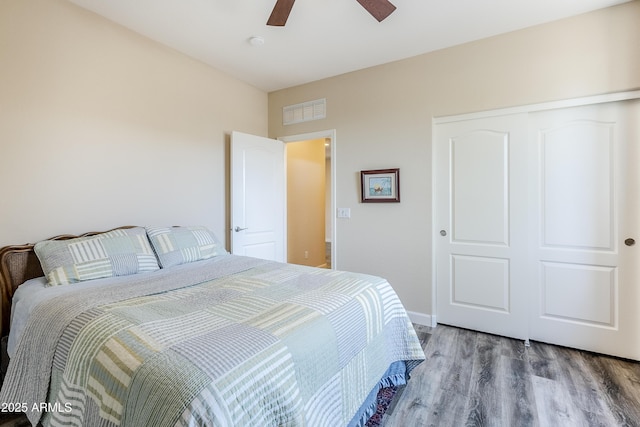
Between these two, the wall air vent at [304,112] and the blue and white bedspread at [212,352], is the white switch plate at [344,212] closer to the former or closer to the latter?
the wall air vent at [304,112]

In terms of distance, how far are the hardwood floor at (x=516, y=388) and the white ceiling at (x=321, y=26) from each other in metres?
2.67

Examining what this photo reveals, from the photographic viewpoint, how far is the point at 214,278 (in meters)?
1.97

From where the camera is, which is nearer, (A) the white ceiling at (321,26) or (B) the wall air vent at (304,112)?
(A) the white ceiling at (321,26)

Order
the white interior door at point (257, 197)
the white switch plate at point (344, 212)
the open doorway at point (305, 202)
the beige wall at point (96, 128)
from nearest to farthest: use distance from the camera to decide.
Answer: the beige wall at point (96, 128) → the white interior door at point (257, 197) → the white switch plate at point (344, 212) → the open doorway at point (305, 202)

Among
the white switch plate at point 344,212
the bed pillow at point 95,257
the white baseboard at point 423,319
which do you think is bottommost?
the white baseboard at point 423,319

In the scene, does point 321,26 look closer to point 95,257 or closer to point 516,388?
point 95,257

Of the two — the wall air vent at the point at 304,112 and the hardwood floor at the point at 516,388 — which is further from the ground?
the wall air vent at the point at 304,112

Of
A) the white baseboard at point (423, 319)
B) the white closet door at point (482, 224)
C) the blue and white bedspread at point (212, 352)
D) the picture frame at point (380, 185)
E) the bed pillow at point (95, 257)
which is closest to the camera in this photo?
the blue and white bedspread at point (212, 352)

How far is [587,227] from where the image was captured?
2.39 m

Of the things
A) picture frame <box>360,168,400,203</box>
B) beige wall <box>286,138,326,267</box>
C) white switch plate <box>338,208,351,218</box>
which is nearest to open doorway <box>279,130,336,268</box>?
beige wall <box>286,138,326,267</box>

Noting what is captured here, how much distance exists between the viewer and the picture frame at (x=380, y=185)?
3.11 m

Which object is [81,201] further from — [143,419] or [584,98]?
[584,98]

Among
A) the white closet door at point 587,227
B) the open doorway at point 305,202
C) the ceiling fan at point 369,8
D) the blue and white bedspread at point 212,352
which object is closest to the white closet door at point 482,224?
the white closet door at point 587,227

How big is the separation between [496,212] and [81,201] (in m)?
3.43
